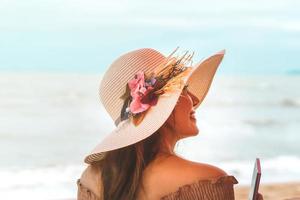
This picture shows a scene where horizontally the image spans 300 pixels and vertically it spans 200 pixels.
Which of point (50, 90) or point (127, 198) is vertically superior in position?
point (127, 198)

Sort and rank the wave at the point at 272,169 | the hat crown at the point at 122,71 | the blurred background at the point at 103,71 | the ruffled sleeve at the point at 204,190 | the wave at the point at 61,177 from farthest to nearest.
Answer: the blurred background at the point at 103,71, the wave at the point at 272,169, the wave at the point at 61,177, the hat crown at the point at 122,71, the ruffled sleeve at the point at 204,190

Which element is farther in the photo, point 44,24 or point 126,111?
point 44,24

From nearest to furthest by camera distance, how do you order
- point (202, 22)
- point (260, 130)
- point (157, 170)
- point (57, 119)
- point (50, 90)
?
point (157, 170) → point (260, 130) → point (57, 119) → point (50, 90) → point (202, 22)

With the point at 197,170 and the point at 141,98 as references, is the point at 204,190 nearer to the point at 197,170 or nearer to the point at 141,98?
the point at 197,170

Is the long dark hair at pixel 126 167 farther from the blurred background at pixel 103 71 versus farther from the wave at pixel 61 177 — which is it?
the blurred background at pixel 103 71

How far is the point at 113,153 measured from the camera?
137 cm

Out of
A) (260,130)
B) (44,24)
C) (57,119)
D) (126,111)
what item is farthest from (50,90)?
(126,111)

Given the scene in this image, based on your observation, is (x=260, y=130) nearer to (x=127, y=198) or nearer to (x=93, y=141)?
(x=93, y=141)

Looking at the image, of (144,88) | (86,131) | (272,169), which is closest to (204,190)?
(144,88)

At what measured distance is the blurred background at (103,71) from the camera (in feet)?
21.5

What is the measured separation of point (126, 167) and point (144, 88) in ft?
0.56

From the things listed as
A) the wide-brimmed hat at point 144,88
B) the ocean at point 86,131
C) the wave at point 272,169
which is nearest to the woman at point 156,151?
the wide-brimmed hat at point 144,88

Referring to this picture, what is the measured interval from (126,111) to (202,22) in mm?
13992

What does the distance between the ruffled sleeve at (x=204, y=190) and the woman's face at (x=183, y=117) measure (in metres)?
0.14
